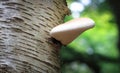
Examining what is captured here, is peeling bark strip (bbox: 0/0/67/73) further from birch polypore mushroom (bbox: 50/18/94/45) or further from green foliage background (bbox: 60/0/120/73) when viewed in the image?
green foliage background (bbox: 60/0/120/73)

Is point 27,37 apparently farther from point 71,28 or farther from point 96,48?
point 96,48

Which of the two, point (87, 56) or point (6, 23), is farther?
point (87, 56)

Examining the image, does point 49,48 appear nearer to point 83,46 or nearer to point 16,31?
point 16,31

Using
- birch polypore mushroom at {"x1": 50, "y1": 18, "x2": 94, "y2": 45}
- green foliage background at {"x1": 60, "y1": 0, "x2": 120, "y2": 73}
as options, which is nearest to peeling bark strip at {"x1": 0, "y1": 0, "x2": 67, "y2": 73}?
birch polypore mushroom at {"x1": 50, "y1": 18, "x2": 94, "y2": 45}

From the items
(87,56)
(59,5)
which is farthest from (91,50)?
(59,5)

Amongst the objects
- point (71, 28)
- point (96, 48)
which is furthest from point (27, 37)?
point (96, 48)

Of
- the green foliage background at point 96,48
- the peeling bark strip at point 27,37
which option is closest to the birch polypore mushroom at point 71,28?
the peeling bark strip at point 27,37

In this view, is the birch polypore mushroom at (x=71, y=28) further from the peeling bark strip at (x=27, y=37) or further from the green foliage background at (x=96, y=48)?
the green foliage background at (x=96, y=48)
